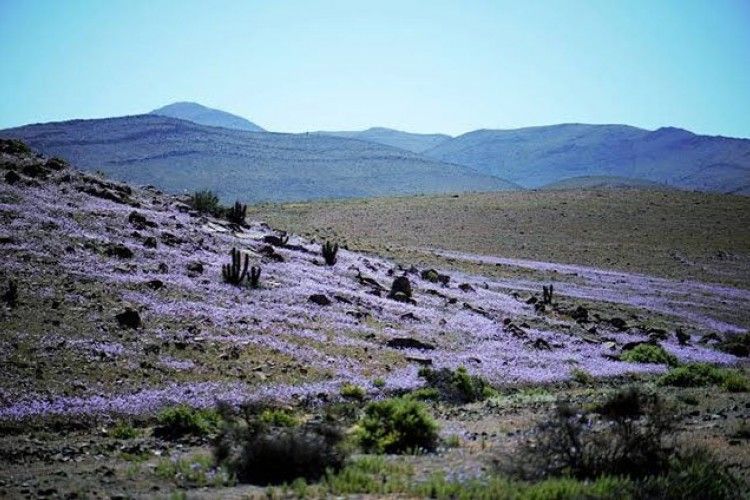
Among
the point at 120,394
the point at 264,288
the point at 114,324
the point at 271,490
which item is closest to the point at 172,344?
the point at 114,324

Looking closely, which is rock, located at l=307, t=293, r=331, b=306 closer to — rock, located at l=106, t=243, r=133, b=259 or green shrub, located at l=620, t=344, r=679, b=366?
rock, located at l=106, t=243, r=133, b=259

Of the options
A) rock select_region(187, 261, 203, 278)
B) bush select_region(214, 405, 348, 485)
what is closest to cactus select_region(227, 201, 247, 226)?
rock select_region(187, 261, 203, 278)

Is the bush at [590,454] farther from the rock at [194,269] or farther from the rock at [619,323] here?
the rock at [619,323]

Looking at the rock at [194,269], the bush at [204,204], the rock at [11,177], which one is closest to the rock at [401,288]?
the rock at [194,269]

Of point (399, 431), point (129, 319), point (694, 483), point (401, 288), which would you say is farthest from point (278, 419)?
point (401, 288)

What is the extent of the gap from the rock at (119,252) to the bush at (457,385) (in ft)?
38.0

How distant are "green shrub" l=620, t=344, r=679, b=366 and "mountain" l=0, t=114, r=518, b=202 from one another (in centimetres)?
10280

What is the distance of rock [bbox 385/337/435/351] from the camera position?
19.3 m

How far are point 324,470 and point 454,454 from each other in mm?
2332

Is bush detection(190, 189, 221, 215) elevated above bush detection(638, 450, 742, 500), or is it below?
above

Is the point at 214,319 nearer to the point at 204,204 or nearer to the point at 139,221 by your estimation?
the point at 139,221

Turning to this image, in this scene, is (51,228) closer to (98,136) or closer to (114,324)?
(114,324)

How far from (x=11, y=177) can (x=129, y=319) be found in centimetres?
1406

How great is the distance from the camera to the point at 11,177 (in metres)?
25.9
